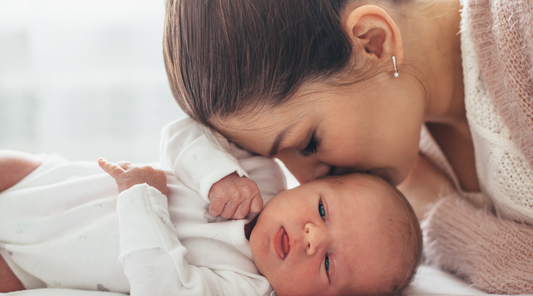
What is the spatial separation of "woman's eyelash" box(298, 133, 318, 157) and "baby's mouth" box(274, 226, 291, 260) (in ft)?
0.69

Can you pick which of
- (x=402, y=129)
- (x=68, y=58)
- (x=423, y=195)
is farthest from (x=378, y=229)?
(x=68, y=58)

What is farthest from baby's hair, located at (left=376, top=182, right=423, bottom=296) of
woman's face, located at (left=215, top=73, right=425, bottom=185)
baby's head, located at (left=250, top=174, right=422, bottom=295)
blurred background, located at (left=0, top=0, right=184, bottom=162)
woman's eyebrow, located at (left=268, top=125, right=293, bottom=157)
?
blurred background, located at (left=0, top=0, right=184, bottom=162)

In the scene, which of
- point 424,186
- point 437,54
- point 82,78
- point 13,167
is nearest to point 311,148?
point 437,54

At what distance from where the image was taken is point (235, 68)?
31.0 inches

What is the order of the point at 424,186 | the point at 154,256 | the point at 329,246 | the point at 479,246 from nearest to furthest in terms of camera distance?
the point at 154,256, the point at 329,246, the point at 479,246, the point at 424,186

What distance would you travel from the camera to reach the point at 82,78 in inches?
79.9

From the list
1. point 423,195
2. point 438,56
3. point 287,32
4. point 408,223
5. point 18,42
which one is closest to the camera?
point 287,32

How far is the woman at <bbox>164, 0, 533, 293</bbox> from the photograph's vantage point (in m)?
0.79

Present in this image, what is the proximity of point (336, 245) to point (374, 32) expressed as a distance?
0.45m

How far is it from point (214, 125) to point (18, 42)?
5.11 ft

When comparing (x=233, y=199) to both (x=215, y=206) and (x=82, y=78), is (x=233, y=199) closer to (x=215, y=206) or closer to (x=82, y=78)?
(x=215, y=206)

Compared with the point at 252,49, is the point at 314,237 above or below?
below

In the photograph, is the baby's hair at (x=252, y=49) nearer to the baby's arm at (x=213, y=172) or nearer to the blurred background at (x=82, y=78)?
the baby's arm at (x=213, y=172)

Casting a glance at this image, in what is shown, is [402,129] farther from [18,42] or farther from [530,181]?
[18,42]
